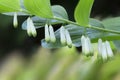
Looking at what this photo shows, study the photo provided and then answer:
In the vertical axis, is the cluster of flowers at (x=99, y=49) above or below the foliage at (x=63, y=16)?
below

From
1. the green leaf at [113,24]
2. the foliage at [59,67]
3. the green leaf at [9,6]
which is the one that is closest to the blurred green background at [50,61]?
the foliage at [59,67]

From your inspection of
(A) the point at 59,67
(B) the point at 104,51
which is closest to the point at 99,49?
(B) the point at 104,51

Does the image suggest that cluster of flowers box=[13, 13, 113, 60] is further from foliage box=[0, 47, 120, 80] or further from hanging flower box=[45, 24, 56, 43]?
foliage box=[0, 47, 120, 80]

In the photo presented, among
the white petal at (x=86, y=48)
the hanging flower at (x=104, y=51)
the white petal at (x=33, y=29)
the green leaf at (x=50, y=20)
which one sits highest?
the green leaf at (x=50, y=20)

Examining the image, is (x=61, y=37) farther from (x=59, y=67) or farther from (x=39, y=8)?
(x=59, y=67)

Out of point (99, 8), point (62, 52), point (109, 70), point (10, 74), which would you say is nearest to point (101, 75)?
point (109, 70)

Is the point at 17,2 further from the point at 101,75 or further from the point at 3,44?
the point at 3,44

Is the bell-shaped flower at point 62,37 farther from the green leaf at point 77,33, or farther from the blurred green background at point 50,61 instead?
the blurred green background at point 50,61
